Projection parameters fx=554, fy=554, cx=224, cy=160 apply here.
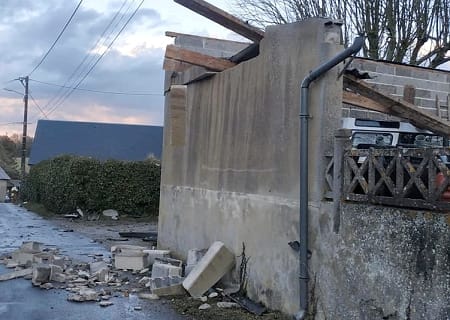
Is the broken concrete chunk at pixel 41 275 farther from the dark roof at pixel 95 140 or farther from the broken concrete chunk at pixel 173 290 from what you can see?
the dark roof at pixel 95 140

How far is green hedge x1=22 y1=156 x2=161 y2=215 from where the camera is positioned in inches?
959

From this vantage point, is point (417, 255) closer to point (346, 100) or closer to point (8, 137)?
point (346, 100)

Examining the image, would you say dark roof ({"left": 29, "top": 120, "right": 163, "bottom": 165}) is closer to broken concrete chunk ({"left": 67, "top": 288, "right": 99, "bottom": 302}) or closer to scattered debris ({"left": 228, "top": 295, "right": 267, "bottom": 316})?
broken concrete chunk ({"left": 67, "top": 288, "right": 99, "bottom": 302})

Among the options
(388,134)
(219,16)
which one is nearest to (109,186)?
(388,134)

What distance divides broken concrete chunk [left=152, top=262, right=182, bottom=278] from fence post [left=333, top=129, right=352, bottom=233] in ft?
12.4

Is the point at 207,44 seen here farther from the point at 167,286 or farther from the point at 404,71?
the point at 167,286


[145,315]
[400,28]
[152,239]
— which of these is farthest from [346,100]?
[400,28]

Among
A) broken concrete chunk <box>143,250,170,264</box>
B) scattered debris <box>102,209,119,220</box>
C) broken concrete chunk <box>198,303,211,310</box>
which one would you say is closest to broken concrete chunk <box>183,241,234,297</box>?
broken concrete chunk <box>198,303,211,310</box>

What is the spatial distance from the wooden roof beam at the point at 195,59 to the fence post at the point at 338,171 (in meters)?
3.43

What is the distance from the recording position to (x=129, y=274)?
10680 millimetres

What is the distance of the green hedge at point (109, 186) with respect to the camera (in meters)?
24.4

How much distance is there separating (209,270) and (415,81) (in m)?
5.75

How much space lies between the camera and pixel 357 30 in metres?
19.8

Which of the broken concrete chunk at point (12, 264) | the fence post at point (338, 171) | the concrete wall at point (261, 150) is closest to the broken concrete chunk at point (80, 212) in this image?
the broken concrete chunk at point (12, 264)
